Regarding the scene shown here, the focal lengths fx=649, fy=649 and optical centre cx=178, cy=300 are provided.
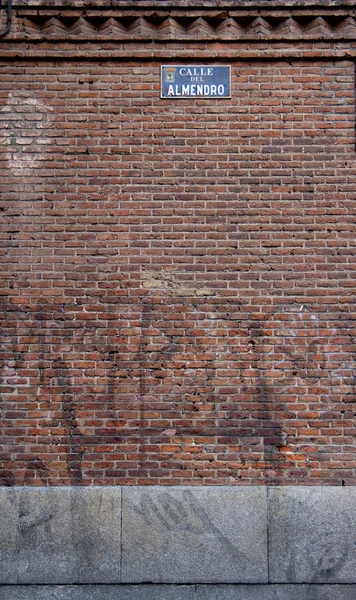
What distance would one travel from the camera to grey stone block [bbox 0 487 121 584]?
18.1ft

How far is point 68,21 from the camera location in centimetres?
612

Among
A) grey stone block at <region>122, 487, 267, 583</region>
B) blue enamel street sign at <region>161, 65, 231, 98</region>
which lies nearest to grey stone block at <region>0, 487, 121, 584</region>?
grey stone block at <region>122, 487, 267, 583</region>

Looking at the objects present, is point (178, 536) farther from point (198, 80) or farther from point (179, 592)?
point (198, 80)

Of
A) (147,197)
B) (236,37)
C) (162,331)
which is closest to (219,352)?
(162,331)

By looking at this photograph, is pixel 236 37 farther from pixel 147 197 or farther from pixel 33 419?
pixel 33 419

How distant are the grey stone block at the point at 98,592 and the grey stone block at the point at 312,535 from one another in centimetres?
84

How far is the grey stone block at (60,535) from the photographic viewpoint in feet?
18.1

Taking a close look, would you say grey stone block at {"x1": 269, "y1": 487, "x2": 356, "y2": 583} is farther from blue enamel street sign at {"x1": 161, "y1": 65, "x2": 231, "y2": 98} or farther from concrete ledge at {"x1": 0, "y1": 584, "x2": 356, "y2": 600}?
blue enamel street sign at {"x1": 161, "y1": 65, "x2": 231, "y2": 98}

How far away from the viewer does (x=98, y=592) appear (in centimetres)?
541

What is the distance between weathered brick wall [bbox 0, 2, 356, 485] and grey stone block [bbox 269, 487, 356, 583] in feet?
0.56

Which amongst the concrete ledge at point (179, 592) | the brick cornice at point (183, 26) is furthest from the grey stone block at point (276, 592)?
the brick cornice at point (183, 26)

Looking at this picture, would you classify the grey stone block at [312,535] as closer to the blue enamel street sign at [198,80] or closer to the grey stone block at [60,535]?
the grey stone block at [60,535]

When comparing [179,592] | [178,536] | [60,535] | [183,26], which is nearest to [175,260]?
[183,26]

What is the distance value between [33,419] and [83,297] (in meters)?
1.17
